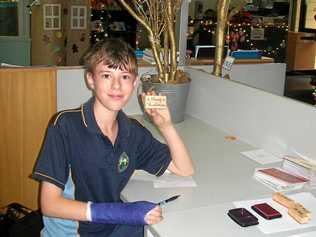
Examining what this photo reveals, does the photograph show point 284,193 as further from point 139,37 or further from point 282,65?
point 139,37

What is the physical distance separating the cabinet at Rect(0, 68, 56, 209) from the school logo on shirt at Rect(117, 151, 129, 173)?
30.6 inches

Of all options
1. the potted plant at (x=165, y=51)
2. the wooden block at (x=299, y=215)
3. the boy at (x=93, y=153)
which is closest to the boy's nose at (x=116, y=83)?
the boy at (x=93, y=153)

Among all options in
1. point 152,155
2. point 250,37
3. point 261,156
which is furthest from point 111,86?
point 250,37

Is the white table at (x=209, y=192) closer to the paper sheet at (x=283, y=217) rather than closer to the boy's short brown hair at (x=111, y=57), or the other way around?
the paper sheet at (x=283, y=217)

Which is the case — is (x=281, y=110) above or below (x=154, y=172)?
above

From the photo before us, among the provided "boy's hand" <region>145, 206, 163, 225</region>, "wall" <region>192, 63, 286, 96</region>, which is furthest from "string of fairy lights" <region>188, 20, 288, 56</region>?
"boy's hand" <region>145, 206, 163, 225</region>

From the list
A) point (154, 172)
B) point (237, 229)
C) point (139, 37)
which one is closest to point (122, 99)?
point (154, 172)

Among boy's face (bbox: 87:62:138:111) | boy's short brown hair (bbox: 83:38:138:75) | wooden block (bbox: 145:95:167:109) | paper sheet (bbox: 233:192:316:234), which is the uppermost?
boy's short brown hair (bbox: 83:38:138:75)

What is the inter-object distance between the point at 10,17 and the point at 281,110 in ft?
11.3

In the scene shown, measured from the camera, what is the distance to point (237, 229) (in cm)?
108

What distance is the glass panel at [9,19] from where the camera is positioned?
426 cm

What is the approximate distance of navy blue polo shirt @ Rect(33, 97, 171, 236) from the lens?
1.20 metres

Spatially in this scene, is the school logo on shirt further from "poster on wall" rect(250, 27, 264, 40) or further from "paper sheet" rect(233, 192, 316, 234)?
"poster on wall" rect(250, 27, 264, 40)

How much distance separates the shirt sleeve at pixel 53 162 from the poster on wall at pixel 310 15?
263cm
